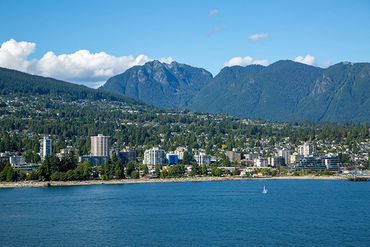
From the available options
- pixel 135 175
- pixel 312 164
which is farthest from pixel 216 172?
pixel 312 164

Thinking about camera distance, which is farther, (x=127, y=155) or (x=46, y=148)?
(x=127, y=155)

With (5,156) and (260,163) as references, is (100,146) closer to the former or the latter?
(5,156)

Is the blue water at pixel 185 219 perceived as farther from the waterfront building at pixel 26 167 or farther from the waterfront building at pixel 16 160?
the waterfront building at pixel 16 160

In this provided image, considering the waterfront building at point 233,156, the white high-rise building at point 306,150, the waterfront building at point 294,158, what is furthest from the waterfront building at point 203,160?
the white high-rise building at point 306,150

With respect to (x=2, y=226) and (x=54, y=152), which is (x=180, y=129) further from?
(x=2, y=226)

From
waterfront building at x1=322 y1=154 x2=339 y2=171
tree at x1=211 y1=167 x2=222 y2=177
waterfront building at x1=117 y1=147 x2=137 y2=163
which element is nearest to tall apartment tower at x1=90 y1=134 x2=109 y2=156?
waterfront building at x1=117 y1=147 x2=137 y2=163

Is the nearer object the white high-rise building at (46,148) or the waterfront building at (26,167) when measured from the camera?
the waterfront building at (26,167)

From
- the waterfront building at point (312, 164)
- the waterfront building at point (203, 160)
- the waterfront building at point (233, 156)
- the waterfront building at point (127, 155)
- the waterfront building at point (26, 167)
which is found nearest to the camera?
the waterfront building at point (26, 167)

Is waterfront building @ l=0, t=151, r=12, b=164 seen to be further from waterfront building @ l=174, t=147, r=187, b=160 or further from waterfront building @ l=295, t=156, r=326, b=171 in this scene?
waterfront building @ l=295, t=156, r=326, b=171
